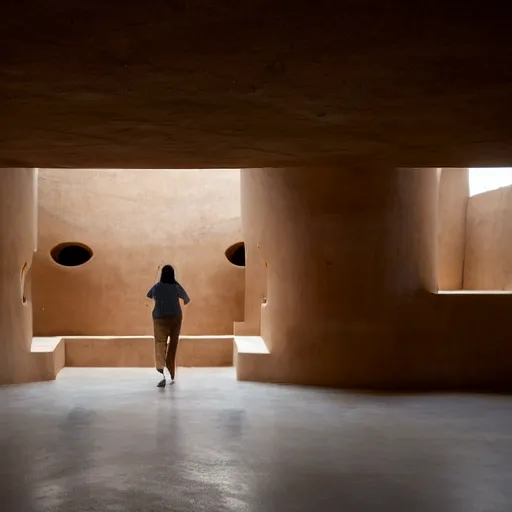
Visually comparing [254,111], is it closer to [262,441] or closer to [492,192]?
[262,441]

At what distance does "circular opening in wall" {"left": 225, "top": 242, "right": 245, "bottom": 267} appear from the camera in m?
13.4

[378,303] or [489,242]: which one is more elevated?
[489,242]

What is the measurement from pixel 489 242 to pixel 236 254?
5553 mm

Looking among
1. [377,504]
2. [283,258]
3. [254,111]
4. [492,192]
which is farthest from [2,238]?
[492,192]

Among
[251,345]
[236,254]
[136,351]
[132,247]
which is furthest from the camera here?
[236,254]

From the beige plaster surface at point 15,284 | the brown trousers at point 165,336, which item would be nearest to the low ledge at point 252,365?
the brown trousers at point 165,336

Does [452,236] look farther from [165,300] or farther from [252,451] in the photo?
[252,451]

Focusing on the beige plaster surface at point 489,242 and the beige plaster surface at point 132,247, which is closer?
the beige plaster surface at point 489,242

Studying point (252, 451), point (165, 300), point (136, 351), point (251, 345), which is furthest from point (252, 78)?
point (136, 351)

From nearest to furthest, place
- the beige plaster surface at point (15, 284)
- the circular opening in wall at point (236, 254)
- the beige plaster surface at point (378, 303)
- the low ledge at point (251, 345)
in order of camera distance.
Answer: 1. the beige plaster surface at point (378, 303)
2. the beige plaster surface at point (15, 284)
3. the low ledge at point (251, 345)
4. the circular opening in wall at point (236, 254)

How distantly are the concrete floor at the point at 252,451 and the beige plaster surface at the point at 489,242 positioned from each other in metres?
4.27

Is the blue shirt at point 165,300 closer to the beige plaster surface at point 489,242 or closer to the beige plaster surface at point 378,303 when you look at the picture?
the beige plaster surface at point 378,303

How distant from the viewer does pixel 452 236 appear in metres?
13.0

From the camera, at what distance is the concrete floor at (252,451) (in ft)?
12.9
